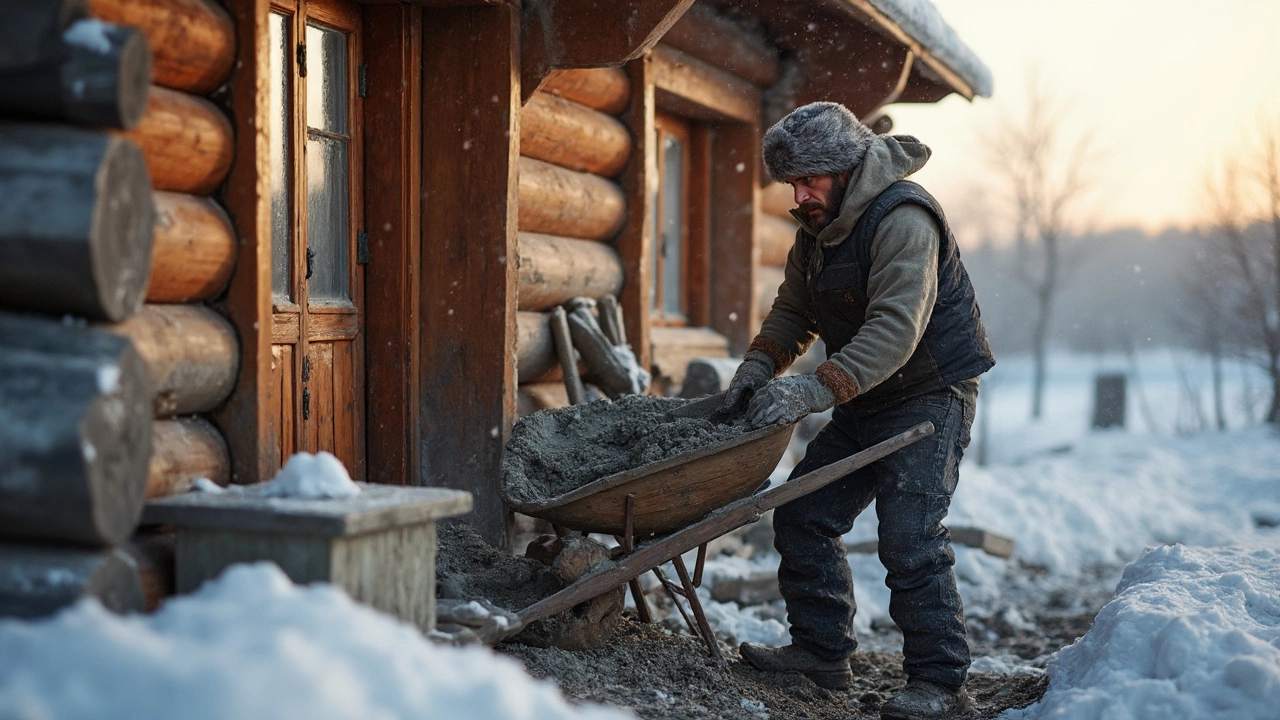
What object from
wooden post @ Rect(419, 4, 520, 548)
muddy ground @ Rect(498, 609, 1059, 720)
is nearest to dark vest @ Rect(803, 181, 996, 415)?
muddy ground @ Rect(498, 609, 1059, 720)

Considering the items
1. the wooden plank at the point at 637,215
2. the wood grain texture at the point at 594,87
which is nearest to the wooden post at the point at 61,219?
the wood grain texture at the point at 594,87

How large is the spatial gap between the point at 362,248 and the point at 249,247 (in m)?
1.10

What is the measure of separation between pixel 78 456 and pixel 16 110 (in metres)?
0.78

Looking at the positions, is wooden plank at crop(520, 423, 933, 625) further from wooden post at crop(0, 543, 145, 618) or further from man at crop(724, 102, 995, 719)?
wooden post at crop(0, 543, 145, 618)

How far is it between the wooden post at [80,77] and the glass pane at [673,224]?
4.79 meters

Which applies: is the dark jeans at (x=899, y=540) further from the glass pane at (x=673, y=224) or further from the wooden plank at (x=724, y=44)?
the glass pane at (x=673, y=224)

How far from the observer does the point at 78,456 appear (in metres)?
2.27

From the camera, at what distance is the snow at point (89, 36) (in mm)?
2369

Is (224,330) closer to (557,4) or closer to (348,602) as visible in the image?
(348,602)

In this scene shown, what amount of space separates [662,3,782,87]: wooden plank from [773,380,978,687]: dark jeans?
111 inches

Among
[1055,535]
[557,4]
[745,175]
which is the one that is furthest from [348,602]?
[1055,535]

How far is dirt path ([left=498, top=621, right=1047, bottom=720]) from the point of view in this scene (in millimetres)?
3496

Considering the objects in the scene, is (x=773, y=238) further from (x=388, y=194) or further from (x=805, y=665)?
(x=805, y=665)

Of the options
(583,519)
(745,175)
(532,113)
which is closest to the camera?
(583,519)
